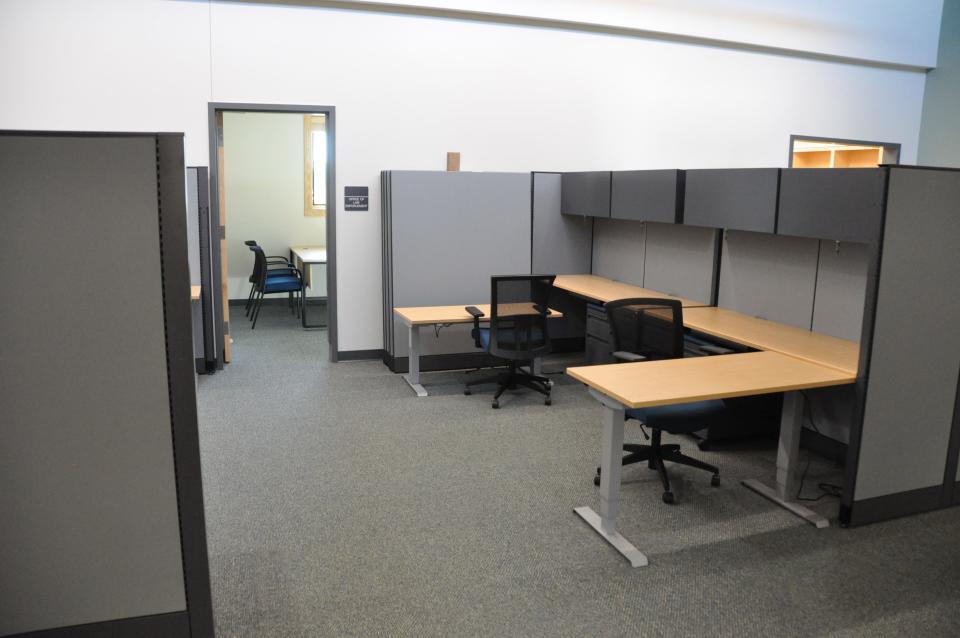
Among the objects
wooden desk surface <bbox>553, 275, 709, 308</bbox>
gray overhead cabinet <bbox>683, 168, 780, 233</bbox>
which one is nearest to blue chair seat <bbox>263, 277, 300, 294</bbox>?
wooden desk surface <bbox>553, 275, 709, 308</bbox>

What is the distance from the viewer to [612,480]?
2652 mm

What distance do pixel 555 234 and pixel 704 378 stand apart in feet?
9.29

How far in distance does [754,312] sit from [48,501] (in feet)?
11.1

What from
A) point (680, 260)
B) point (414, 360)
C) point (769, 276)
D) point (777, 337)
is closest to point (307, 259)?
point (414, 360)

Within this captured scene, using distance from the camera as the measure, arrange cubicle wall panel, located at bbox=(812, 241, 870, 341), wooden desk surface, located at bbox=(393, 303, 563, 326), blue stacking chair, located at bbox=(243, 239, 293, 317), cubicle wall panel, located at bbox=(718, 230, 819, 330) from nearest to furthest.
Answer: cubicle wall panel, located at bbox=(812, 241, 870, 341) → cubicle wall panel, located at bbox=(718, 230, 819, 330) → wooden desk surface, located at bbox=(393, 303, 563, 326) → blue stacking chair, located at bbox=(243, 239, 293, 317)

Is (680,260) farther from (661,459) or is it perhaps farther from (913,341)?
(913,341)

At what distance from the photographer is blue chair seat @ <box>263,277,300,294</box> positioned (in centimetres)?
650

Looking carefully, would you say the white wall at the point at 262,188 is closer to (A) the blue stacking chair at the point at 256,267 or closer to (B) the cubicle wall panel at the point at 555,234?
(A) the blue stacking chair at the point at 256,267

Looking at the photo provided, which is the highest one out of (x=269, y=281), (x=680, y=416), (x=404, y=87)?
(x=404, y=87)

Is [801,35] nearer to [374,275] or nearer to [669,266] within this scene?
[669,266]


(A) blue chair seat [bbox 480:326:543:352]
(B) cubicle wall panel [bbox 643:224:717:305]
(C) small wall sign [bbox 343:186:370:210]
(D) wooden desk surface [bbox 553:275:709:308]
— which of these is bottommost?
(A) blue chair seat [bbox 480:326:543:352]

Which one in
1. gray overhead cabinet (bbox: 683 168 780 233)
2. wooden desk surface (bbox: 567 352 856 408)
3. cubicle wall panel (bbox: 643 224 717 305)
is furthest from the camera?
cubicle wall panel (bbox: 643 224 717 305)

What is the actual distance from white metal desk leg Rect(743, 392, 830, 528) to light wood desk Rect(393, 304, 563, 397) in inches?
67.6

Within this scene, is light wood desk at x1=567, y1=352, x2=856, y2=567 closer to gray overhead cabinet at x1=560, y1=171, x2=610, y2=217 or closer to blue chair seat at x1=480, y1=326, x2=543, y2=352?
blue chair seat at x1=480, y1=326, x2=543, y2=352
